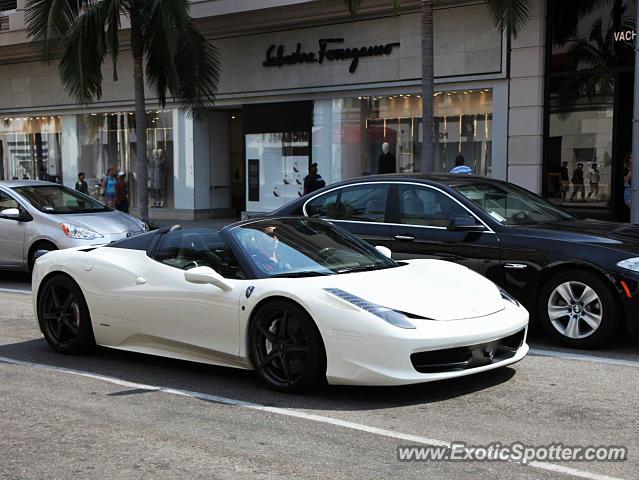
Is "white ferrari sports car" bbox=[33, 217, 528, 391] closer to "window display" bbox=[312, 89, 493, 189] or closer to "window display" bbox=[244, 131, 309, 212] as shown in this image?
"window display" bbox=[312, 89, 493, 189]

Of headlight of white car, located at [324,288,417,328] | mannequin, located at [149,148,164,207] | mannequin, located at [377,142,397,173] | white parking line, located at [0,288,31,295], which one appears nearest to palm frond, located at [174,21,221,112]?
mannequin, located at [377,142,397,173]

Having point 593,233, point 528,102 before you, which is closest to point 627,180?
point 528,102

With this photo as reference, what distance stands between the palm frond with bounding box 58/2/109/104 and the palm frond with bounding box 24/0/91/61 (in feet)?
0.82

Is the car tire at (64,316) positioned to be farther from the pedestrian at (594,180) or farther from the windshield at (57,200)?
the pedestrian at (594,180)

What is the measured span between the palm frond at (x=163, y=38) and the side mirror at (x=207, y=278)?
1272 cm

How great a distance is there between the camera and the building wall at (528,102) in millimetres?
17578

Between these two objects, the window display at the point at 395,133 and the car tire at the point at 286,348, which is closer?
the car tire at the point at 286,348

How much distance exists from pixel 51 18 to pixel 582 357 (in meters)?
14.6

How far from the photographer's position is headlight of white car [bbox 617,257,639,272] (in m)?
6.85

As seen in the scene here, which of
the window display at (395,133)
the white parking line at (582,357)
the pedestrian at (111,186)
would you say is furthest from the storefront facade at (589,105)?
the pedestrian at (111,186)

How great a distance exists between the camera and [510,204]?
324 inches

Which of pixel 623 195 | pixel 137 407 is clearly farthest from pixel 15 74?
pixel 137 407

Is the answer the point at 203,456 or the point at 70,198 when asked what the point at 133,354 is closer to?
the point at 203,456

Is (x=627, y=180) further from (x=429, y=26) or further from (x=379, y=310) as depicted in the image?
(x=379, y=310)
